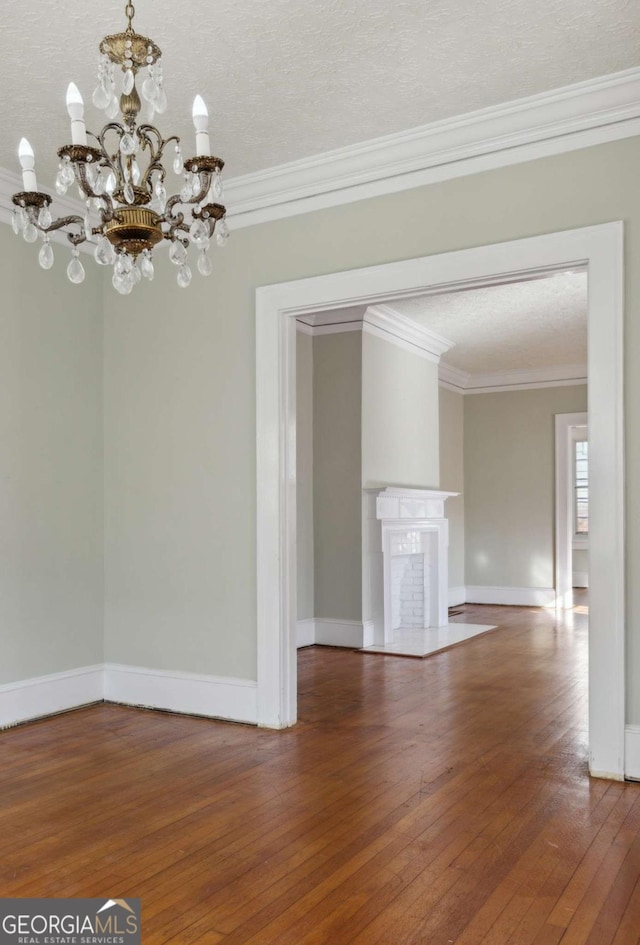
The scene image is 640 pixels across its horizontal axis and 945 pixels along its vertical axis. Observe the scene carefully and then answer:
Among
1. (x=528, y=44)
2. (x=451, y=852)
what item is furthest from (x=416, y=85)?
(x=451, y=852)

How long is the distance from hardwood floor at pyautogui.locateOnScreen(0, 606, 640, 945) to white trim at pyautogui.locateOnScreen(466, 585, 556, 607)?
5.32 meters

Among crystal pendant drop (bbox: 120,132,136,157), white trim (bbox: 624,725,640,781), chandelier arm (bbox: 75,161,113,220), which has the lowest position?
white trim (bbox: 624,725,640,781)

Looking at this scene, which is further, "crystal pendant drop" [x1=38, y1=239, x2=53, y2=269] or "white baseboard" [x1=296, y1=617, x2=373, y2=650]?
"white baseboard" [x1=296, y1=617, x2=373, y2=650]

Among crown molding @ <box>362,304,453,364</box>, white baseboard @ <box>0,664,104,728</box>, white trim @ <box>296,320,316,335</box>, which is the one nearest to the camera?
white baseboard @ <box>0,664,104,728</box>

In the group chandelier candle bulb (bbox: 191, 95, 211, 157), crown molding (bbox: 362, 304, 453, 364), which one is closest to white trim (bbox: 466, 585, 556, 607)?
crown molding (bbox: 362, 304, 453, 364)

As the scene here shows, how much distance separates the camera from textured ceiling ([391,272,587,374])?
6.81 metres

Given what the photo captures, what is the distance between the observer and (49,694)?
4.65m

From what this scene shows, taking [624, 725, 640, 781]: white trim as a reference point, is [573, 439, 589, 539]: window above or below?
above

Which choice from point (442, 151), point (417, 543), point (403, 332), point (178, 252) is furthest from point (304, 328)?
point (178, 252)

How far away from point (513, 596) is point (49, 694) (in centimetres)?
702

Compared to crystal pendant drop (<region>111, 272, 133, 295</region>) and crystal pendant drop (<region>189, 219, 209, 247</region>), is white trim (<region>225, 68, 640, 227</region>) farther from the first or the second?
crystal pendant drop (<region>111, 272, 133, 295</region>)

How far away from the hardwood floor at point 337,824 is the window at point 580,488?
760cm

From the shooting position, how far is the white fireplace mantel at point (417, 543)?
23.6 ft

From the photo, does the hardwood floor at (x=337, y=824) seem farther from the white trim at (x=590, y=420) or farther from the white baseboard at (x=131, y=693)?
the white trim at (x=590, y=420)
